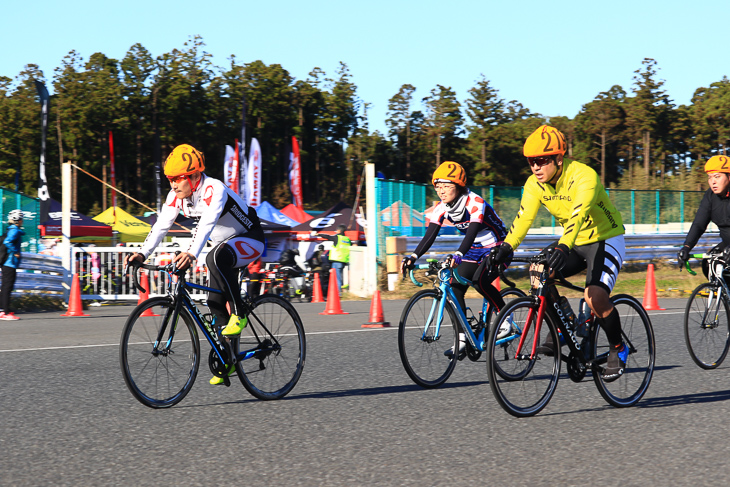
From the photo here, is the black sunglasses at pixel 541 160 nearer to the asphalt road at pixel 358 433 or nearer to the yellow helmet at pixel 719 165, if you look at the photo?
the asphalt road at pixel 358 433

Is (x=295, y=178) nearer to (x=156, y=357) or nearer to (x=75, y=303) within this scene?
(x=75, y=303)

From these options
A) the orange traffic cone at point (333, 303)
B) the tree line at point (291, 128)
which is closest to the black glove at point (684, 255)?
the orange traffic cone at point (333, 303)

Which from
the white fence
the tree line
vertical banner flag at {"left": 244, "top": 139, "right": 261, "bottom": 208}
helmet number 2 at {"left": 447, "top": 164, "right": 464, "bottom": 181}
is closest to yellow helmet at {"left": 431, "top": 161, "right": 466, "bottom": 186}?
helmet number 2 at {"left": 447, "top": 164, "right": 464, "bottom": 181}

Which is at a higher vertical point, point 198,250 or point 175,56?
point 175,56

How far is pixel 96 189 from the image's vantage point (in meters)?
66.6

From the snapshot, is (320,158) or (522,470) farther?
(320,158)

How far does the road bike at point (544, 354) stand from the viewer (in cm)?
565

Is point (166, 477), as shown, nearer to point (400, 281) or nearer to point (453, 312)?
point (453, 312)

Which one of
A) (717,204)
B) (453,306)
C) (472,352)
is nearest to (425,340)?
(453,306)

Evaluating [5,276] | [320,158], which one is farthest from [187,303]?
[320,158]

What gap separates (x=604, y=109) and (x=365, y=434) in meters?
74.2

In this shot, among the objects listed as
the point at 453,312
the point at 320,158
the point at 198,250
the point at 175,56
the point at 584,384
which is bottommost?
the point at 584,384

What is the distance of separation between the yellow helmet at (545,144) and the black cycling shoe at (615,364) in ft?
4.94

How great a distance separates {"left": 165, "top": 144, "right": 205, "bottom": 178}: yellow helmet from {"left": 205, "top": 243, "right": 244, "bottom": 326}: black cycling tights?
60 centimetres
